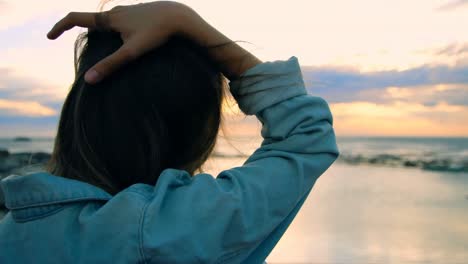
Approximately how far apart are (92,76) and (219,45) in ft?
0.70

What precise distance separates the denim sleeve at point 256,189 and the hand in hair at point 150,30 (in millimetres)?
45

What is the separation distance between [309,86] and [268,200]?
1.10 ft

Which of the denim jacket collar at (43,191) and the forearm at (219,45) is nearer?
the denim jacket collar at (43,191)

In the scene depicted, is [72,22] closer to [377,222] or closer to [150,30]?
[150,30]

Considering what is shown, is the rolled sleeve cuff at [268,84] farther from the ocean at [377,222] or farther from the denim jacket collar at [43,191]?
the denim jacket collar at [43,191]

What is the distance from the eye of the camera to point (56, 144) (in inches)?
36.6

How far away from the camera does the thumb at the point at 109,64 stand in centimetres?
82

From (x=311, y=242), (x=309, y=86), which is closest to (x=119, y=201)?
(x=309, y=86)

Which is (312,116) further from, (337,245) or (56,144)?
(337,245)

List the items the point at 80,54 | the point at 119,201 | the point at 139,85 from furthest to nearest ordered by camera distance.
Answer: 1. the point at 80,54
2. the point at 139,85
3. the point at 119,201

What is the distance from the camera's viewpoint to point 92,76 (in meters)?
0.83

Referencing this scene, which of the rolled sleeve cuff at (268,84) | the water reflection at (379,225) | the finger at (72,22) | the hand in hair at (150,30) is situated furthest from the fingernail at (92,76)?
the water reflection at (379,225)

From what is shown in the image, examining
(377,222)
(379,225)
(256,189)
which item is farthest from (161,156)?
(377,222)

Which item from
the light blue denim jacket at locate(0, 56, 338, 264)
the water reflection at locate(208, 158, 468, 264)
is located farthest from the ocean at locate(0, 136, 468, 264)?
the light blue denim jacket at locate(0, 56, 338, 264)
